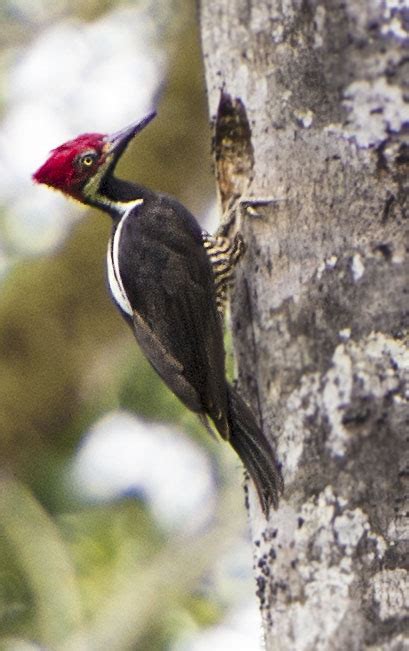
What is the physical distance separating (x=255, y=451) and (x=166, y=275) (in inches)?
31.8

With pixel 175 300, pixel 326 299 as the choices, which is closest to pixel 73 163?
pixel 175 300

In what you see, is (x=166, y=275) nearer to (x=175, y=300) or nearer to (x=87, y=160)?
(x=175, y=300)

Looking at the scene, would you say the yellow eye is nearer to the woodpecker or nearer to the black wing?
the woodpecker

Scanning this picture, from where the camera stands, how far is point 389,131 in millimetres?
2787

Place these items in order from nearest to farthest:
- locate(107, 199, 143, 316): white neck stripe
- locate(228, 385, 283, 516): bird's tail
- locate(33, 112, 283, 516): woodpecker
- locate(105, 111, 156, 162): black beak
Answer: locate(228, 385, 283, 516): bird's tail < locate(33, 112, 283, 516): woodpecker < locate(107, 199, 143, 316): white neck stripe < locate(105, 111, 156, 162): black beak

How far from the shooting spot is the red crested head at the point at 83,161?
12.4 ft

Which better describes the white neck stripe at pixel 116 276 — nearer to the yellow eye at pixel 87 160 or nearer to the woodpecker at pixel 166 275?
the woodpecker at pixel 166 275

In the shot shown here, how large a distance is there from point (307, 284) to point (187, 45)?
2584 mm

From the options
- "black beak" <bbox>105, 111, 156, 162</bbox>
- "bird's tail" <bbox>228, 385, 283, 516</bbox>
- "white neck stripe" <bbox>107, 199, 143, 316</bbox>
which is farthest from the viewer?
"black beak" <bbox>105, 111, 156, 162</bbox>

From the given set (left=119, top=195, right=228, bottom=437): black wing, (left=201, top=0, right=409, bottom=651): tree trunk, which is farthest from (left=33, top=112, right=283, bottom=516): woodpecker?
(left=201, top=0, right=409, bottom=651): tree trunk

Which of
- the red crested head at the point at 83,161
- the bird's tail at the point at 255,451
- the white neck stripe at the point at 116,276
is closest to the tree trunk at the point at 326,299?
the bird's tail at the point at 255,451

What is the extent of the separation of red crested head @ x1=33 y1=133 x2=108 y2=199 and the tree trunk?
63cm

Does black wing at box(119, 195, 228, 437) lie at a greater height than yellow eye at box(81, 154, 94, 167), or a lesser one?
lesser

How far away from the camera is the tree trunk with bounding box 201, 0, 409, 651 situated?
2.45 m
